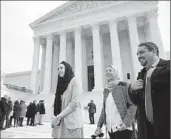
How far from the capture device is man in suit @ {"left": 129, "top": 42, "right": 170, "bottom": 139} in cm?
114

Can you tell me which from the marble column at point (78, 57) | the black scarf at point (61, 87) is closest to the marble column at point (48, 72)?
the marble column at point (78, 57)

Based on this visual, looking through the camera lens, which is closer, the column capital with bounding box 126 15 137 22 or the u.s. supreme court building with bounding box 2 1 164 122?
the u.s. supreme court building with bounding box 2 1 164 122

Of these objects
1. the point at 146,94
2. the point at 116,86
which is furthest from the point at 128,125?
the point at 146,94

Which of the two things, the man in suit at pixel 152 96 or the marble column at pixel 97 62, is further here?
the marble column at pixel 97 62

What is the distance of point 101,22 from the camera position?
71.1 ft

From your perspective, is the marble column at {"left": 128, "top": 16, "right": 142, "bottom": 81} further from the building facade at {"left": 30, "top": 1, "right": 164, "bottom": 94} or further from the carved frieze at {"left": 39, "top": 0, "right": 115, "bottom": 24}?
the carved frieze at {"left": 39, "top": 0, "right": 115, "bottom": 24}

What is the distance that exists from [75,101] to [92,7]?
74.0ft

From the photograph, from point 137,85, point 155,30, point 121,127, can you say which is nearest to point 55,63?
point 155,30

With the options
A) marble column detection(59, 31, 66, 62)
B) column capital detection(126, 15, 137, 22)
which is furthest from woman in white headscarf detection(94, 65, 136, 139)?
marble column detection(59, 31, 66, 62)

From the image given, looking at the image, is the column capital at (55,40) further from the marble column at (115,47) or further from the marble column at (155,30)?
the marble column at (155,30)

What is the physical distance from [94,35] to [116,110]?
19.8 metres

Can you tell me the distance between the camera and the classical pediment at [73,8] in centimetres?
2289

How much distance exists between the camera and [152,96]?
48.4 inches

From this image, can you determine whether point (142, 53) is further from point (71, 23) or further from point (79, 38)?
point (71, 23)
